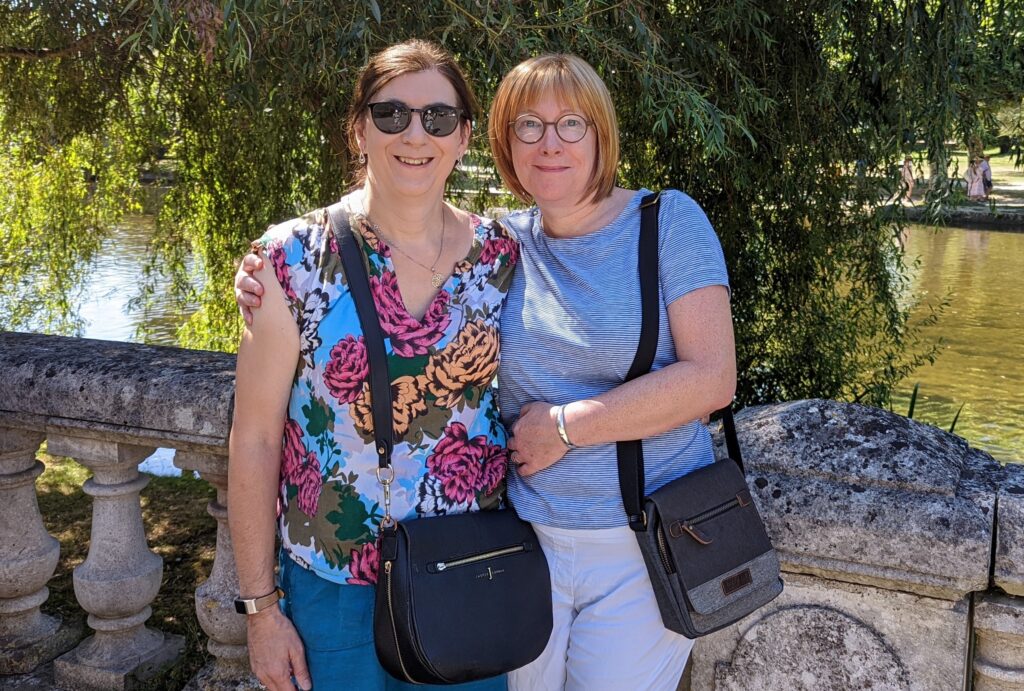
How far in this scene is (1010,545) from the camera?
187cm

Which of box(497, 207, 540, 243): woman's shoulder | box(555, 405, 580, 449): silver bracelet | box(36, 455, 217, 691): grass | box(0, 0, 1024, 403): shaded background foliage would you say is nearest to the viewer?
box(555, 405, 580, 449): silver bracelet

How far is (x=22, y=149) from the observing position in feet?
18.7

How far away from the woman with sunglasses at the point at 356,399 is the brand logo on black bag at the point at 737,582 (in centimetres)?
47

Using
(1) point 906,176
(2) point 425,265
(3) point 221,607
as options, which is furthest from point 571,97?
(1) point 906,176

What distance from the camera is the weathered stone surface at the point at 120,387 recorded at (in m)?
2.40

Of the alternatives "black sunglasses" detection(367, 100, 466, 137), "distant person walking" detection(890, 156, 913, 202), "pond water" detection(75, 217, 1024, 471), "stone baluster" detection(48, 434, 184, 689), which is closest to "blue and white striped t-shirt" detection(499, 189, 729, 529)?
"black sunglasses" detection(367, 100, 466, 137)

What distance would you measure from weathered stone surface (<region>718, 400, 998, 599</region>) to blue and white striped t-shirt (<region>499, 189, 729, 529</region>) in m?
0.20

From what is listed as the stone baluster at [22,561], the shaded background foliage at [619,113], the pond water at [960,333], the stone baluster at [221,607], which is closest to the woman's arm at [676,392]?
the stone baluster at [221,607]

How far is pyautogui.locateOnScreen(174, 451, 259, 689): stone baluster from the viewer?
2.52m

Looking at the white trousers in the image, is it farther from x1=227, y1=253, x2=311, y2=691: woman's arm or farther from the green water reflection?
the green water reflection

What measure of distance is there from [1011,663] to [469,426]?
119 centimetres

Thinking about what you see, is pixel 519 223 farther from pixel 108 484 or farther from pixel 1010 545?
pixel 108 484

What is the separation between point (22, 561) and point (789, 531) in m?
2.08

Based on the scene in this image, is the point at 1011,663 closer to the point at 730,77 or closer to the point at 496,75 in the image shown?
the point at 496,75
